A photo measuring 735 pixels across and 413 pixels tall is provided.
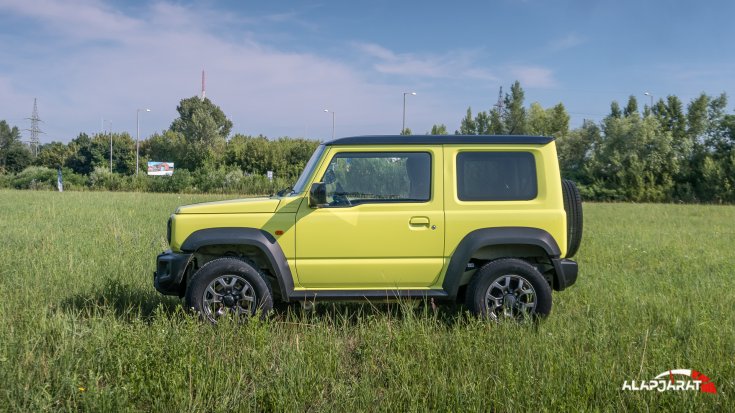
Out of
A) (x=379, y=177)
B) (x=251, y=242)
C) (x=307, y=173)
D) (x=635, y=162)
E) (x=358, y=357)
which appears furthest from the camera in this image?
(x=635, y=162)

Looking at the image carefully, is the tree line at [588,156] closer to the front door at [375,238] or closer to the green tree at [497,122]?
the green tree at [497,122]

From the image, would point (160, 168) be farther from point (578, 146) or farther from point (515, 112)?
point (578, 146)

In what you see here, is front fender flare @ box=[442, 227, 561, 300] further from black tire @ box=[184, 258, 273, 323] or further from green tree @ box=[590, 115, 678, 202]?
green tree @ box=[590, 115, 678, 202]

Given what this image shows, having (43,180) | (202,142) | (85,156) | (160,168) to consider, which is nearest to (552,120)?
(202,142)

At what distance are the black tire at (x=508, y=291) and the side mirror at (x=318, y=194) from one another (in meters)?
1.64

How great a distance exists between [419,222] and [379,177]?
600 millimetres

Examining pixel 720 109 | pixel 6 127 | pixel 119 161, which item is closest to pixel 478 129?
pixel 720 109

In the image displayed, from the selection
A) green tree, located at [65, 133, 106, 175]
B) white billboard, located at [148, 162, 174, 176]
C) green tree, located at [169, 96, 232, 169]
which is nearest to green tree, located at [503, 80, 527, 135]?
green tree, located at [169, 96, 232, 169]

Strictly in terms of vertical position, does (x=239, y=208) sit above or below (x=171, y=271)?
above

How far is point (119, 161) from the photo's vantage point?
74.0m

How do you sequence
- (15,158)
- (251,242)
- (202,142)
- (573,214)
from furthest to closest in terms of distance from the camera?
(15,158) < (202,142) < (573,214) < (251,242)

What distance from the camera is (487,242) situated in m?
5.54

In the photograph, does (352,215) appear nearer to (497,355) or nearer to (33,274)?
(497,355)

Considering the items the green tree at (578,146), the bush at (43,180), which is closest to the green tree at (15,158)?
the bush at (43,180)
